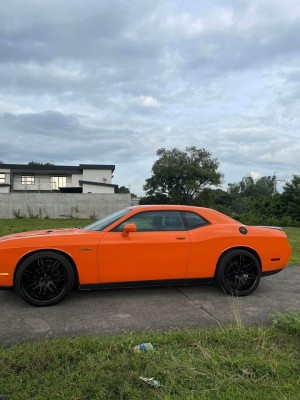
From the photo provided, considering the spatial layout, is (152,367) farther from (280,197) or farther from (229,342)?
(280,197)

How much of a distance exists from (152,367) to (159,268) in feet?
6.35

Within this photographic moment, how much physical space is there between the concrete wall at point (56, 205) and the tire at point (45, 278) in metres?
19.6

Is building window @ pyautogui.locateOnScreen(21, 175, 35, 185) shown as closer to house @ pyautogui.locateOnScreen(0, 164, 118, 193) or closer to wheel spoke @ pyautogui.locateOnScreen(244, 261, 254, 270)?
house @ pyautogui.locateOnScreen(0, 164, 118, 193)

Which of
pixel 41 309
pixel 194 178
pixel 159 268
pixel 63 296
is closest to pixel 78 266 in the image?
pixel 63 296

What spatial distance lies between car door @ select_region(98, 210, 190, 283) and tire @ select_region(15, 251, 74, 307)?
467 mm

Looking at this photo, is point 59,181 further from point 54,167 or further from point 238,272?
point 238,272

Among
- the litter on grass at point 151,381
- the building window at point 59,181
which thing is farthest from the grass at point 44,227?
the building window at point 59,181

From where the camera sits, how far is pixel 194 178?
4991cm

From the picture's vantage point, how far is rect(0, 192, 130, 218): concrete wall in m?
22.8

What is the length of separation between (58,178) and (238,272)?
127 feet

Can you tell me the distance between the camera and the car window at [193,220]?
15.3 ft

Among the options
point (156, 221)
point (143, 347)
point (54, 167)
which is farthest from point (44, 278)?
point (54, 167)

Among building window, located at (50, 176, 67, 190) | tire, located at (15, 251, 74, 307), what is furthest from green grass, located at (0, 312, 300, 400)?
building window, located at (50, 176, 67, 190)

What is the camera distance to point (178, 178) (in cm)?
5019
